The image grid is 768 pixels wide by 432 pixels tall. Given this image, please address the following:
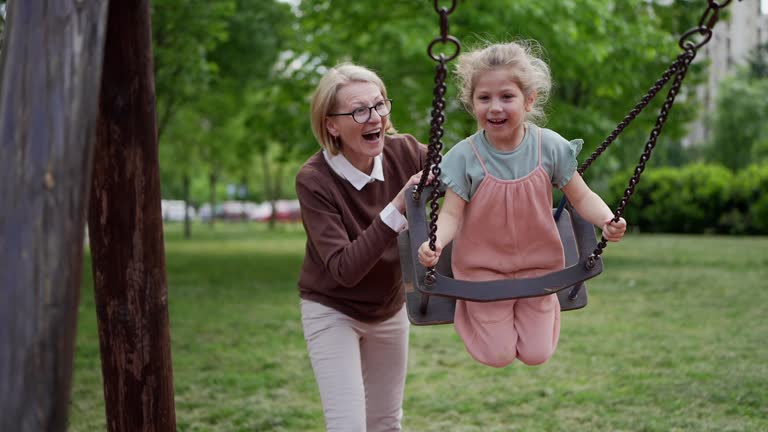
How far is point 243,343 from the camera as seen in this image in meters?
8.05

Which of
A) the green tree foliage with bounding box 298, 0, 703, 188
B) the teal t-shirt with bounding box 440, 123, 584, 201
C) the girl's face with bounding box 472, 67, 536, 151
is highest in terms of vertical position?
the green tree foliage with bounding box 298, 0, 703, 188

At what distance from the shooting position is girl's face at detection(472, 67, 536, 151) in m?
2.96

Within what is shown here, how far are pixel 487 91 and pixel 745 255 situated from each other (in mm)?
16485

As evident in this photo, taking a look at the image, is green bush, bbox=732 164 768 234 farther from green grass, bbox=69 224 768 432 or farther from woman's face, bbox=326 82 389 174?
woman's face, bbox=326 82 389 174

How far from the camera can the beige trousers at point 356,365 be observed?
3.08 metres

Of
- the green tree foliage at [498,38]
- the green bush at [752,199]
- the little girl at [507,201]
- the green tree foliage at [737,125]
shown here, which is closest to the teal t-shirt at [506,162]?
the little girl at [507,201]

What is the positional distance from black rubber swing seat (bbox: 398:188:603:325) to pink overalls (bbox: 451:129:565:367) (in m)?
0.12

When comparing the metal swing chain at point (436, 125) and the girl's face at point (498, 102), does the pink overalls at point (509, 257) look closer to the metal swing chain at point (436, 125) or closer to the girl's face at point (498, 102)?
the girl's face at point (498, 102)

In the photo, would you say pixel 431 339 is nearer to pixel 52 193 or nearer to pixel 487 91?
pixel 487 91

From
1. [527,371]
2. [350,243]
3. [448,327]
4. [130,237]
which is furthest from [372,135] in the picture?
[448,327]

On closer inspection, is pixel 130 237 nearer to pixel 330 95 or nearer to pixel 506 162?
pixel 330 95

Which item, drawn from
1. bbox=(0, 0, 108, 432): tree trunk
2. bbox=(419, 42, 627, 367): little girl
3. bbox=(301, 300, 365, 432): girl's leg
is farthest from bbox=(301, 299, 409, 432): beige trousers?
bbox=(0, 0, 108, 432): tree trunk

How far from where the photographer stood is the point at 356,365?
10.4 ft

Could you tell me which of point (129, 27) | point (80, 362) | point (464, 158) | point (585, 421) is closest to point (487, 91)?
point (464, 158)
